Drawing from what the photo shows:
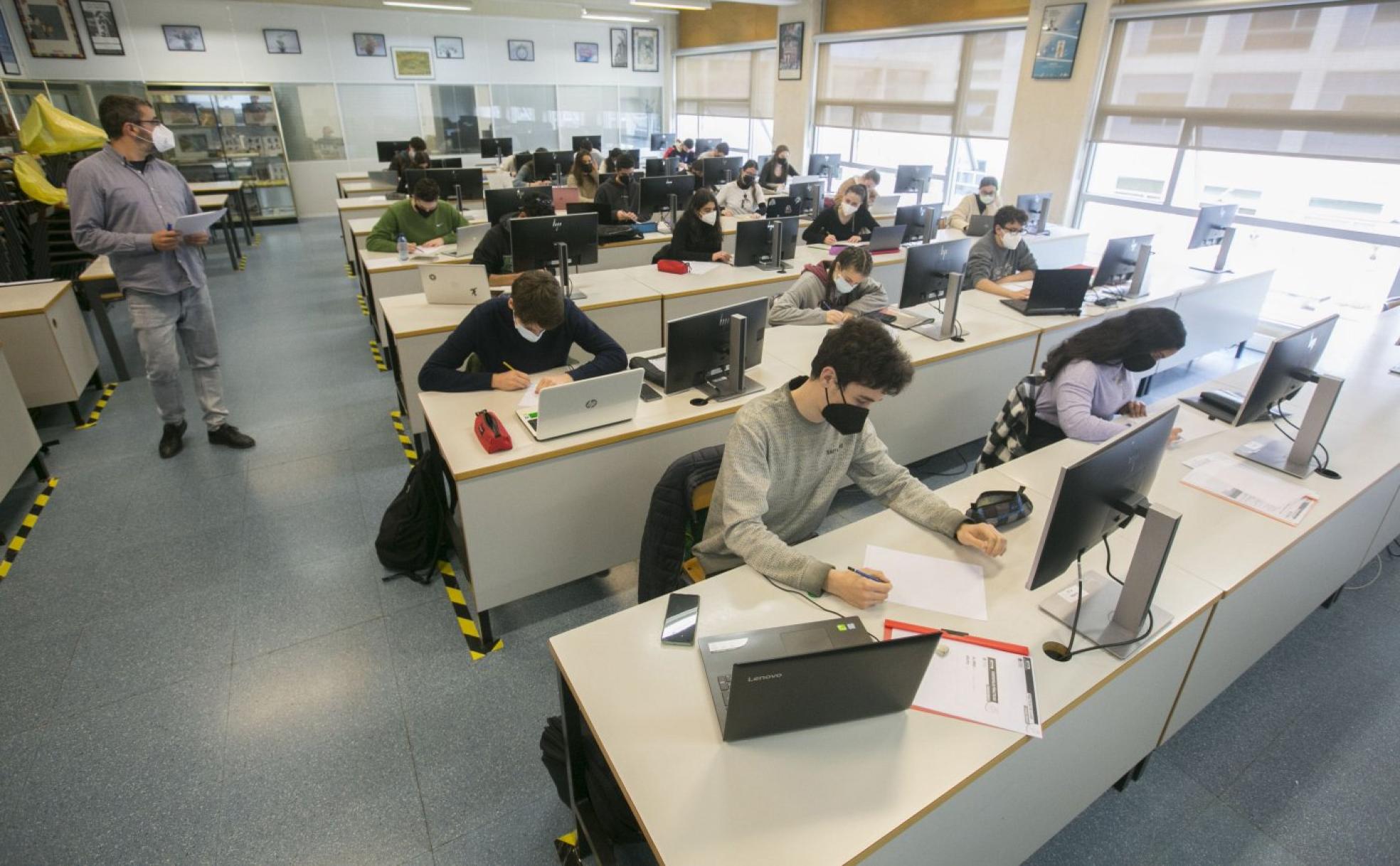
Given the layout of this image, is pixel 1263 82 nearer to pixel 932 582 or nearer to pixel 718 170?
pixel 718 170

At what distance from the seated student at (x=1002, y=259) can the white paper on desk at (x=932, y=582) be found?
2.99m

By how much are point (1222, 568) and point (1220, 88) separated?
6259mm

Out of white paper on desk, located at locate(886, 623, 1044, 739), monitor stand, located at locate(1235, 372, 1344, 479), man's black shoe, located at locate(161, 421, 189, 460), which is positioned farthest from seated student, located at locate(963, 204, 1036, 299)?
man's black shoe, located at locate(161, 421, 189, 460)

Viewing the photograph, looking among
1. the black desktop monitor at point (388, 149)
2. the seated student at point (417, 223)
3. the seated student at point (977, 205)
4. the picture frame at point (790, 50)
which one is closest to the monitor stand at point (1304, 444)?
the seated student at point (977, 205)

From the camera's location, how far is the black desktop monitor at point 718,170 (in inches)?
346

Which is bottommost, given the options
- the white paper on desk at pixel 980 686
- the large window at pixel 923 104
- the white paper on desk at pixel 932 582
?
the white paper on desk at pixel 980 686

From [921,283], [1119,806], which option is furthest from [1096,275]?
[1119,806]

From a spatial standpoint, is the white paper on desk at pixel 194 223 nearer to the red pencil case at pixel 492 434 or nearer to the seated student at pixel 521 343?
the seated student at pixel 521 343

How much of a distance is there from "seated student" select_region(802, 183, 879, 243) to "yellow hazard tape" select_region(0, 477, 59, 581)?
5.22 metres

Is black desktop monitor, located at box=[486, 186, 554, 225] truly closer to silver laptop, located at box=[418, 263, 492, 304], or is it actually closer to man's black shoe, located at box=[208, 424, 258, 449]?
silver laptop, located at box=[418, 263, 492, 304]

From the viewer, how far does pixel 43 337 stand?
155 inches

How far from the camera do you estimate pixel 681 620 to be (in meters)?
1.62

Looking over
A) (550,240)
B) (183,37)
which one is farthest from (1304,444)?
(183,37)

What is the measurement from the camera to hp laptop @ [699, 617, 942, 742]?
1.18 metres
